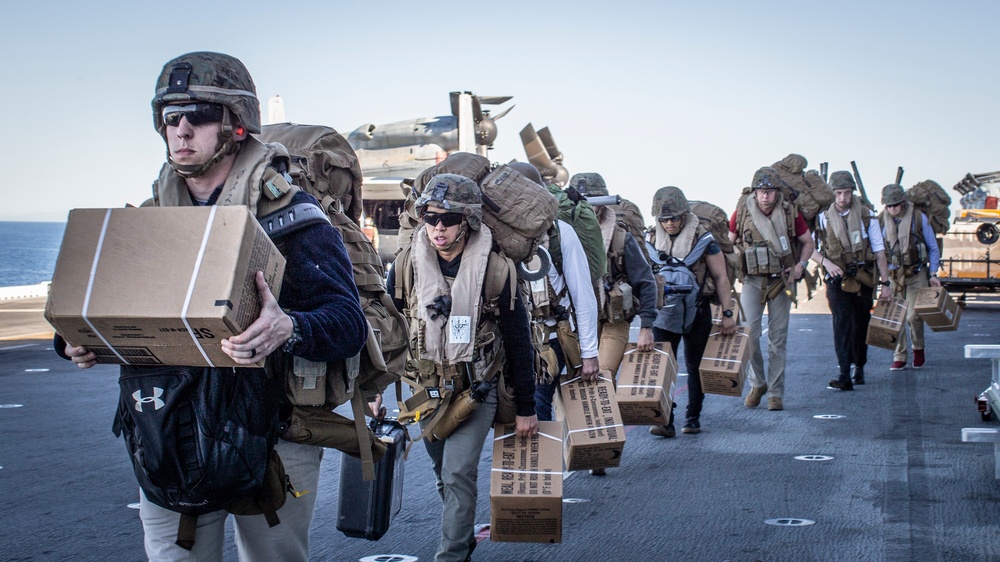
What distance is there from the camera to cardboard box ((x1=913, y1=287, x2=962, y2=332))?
11977mm

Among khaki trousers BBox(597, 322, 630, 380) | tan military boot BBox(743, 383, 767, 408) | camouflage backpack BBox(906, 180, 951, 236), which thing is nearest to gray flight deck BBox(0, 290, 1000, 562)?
tan military boot BBox(743, 383, 767, 408)

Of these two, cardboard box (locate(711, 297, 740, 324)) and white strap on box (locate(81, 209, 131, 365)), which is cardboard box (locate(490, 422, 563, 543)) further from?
cardboard box (locate(711, 297, 740, 324))

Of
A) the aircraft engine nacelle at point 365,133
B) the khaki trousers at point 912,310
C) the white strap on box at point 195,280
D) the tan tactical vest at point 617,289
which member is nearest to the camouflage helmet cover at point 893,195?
the khaki trousers at point 912,310

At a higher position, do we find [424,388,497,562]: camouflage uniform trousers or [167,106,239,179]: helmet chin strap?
[167,106,239,179]: helmet chin strap

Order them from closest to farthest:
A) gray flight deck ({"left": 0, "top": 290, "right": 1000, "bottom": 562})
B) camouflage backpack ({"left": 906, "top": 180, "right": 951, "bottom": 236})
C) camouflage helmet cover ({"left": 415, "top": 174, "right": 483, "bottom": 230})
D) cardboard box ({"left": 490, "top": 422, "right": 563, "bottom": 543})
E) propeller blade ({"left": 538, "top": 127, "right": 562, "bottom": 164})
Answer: camouflage helmet cover ({"left": 415, "top": 174, "right": 483, "bottom": 230}), cardboard box ({"left": 490, "top": 422, "right": 563, "bottom": 543}), gray flight deck ({"left": 0, "top": 290, "right": 1000, "bottom": 562}), camouflage backpack ({"left": 906, "top": 180, "right": 951, "bottom": 236}), propeller blade ({"left": 538, "top": 127, "right": 562, "bottom": 164})

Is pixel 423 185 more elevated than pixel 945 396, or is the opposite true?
pixel 423 185

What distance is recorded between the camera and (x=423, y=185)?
575 centimetres

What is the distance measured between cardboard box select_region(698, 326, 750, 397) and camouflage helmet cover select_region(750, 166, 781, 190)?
171 centimetres

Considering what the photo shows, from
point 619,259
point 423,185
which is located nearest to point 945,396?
point 619,259

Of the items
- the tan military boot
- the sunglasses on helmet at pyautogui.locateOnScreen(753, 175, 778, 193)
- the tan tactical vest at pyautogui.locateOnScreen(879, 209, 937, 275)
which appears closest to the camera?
the sunglasses on helmet at pyautogui.locateOnScreen(753, 175, 778, 193)

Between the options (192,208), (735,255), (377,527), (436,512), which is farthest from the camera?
(735,255)

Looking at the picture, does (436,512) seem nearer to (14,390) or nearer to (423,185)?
(423,185)

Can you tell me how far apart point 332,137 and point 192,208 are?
2275 millimetres

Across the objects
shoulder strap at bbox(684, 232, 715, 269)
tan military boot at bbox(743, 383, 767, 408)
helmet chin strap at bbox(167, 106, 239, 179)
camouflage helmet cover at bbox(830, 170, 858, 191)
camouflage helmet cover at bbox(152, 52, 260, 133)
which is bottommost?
tan military boot at bbox(743, 383, 767, 408)
